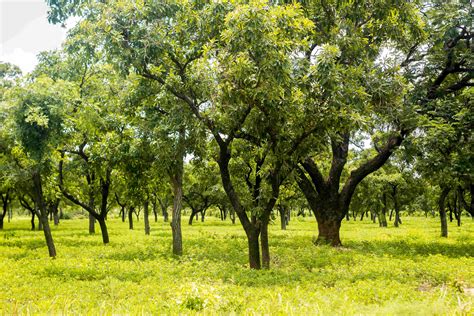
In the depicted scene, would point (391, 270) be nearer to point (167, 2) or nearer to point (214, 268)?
point (214, 268)

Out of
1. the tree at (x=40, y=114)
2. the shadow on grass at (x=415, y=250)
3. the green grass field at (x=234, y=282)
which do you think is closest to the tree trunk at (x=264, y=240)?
the green grass field at (x=234, y=282)

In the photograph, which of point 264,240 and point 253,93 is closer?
point 253,93

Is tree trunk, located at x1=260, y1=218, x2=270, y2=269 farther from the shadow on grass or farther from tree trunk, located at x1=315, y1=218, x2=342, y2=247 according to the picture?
tree trunk, located at x1=315, y1=218, x2=342, y2=247

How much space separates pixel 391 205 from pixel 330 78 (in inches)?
2393

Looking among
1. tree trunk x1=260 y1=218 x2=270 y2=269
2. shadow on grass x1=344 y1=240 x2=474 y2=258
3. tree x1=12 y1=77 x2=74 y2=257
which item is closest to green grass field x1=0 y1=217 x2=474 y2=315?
shadow on grass x1=344 y1=240 x2=474 y2=258

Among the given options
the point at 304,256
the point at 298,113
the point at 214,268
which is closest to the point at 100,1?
the point at 298,113

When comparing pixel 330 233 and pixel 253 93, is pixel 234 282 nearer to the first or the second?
pixel 253 93

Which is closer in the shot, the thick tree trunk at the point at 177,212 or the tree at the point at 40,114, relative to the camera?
the tree at the point at 40,114

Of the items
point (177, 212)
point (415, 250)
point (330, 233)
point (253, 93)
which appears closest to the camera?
point (253, 93)

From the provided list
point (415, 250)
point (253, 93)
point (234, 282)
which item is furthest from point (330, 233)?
point (253, 93)

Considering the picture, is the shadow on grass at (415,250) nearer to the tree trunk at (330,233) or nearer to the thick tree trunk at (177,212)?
the tree trunk at (330,233)

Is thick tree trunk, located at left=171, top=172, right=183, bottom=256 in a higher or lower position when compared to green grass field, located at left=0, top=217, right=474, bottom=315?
higher

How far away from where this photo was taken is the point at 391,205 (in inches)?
2611

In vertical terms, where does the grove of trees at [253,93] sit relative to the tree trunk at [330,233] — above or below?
above
